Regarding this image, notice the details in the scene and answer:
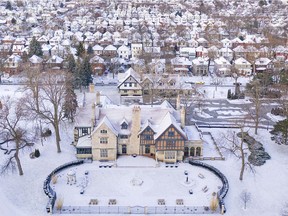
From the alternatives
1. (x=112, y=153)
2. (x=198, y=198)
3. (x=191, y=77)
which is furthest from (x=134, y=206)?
(x=191, y=77)

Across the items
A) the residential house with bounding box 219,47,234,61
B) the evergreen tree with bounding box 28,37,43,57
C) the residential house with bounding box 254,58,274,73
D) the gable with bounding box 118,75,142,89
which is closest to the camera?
the gable with bounding box 118,75,142,89

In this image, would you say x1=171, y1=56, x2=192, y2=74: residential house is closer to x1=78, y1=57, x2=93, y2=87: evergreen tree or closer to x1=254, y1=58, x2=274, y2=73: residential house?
x1=254, y1=58, x2=274, y2=73: residential house

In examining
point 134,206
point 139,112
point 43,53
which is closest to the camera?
point 134,206

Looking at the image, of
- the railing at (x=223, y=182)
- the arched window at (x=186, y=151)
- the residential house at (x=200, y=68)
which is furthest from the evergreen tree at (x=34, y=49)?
the railing at (x=223, y=182)

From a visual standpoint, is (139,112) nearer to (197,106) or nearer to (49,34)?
(197,106)

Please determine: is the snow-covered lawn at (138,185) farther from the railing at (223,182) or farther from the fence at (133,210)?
the fence at (133,210)

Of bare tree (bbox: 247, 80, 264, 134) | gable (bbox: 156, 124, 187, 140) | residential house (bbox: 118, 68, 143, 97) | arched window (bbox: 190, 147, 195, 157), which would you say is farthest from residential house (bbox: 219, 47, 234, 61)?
gable (bbox: 156, 124, 187, 140)
